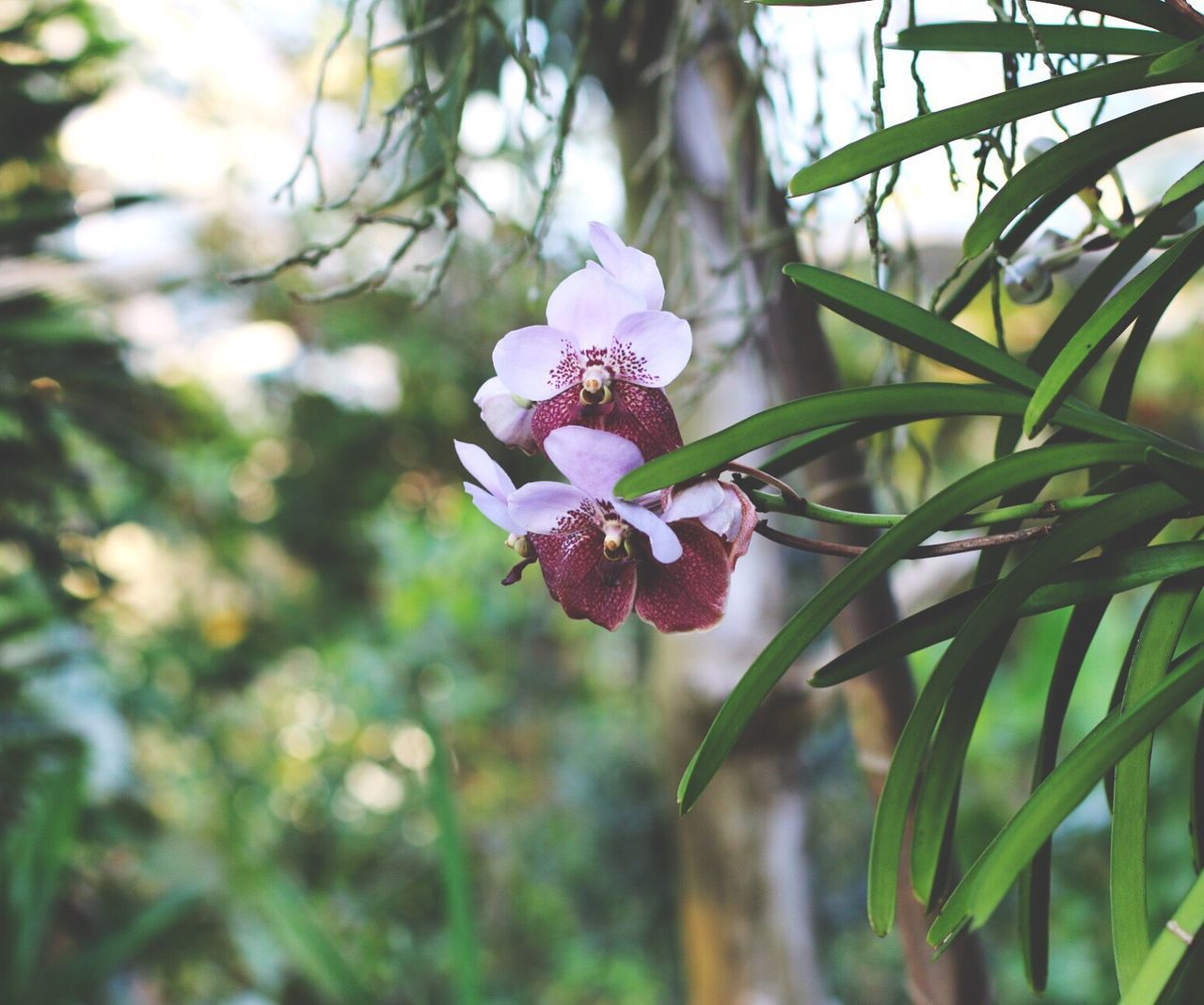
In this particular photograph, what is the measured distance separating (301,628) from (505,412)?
8.08 ft

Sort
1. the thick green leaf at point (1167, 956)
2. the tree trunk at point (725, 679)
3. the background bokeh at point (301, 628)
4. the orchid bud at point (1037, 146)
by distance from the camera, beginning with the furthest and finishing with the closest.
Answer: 1. the background bokeh at point (301, 628)
2. the tree trunk at point (725, 679)
3. the orchid bud at point (1037, 146)
4. the thick green leaf at point (1167, 956)

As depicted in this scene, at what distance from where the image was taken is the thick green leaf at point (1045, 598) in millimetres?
260

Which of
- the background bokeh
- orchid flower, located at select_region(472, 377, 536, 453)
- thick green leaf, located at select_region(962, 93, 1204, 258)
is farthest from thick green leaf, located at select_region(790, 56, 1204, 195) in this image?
the background bokeh

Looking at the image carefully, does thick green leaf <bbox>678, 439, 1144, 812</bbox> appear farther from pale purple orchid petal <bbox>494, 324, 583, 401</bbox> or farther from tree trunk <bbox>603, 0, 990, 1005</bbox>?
tree trunk <bbox>603, 0, 990, 1005</bbox>

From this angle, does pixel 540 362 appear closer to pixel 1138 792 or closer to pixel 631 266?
pixel 631 266

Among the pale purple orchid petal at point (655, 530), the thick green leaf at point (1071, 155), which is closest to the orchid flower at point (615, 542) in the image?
the pale purple orchid petal at point (655, 530)

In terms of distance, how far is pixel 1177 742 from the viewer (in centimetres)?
160

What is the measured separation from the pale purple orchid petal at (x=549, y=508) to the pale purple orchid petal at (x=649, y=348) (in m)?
0.04

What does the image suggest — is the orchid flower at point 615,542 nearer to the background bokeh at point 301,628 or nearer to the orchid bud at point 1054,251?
the orchid bud at point 1054,251

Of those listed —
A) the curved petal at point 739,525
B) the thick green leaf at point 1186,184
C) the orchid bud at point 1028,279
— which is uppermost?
the orchid bud at point 1028,279

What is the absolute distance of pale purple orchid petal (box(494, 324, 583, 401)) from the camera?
0.28 meters

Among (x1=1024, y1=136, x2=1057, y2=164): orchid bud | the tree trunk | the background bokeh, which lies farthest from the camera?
the background bokeh

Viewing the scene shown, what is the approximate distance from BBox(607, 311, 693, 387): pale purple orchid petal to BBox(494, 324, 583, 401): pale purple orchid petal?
13mm

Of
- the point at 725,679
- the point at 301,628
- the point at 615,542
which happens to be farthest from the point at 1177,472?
the point at 301,628
